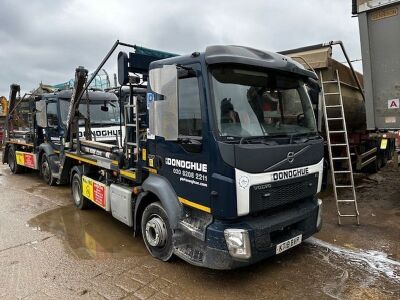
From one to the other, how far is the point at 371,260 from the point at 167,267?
2452 mm

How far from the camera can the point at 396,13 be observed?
5176 mm

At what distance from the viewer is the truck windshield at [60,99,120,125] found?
8.23 metres

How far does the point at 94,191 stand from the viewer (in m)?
5.65

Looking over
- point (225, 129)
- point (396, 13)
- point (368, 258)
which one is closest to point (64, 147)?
point (225, 129)

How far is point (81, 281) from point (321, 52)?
17.4ft

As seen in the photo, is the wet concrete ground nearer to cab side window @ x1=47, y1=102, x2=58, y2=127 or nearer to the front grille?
the front grille

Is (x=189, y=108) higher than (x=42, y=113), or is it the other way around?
(x=42, y=113)

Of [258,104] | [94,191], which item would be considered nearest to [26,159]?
[94,191]

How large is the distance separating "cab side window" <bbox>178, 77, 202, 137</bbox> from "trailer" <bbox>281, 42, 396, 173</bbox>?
1.72 metres

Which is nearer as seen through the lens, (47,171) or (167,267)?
(167,267)

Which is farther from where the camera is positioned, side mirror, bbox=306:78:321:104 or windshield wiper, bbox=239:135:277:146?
side mirror, bbox=306:78:321:104

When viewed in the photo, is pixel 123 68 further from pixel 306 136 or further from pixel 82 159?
pixel 306 136

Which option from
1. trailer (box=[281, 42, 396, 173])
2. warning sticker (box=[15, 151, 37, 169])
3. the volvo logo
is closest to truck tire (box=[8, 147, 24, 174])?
warning sticker (box=[15, 151, 37, 169])

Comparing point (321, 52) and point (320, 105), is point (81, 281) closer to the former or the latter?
point (320, 105)
